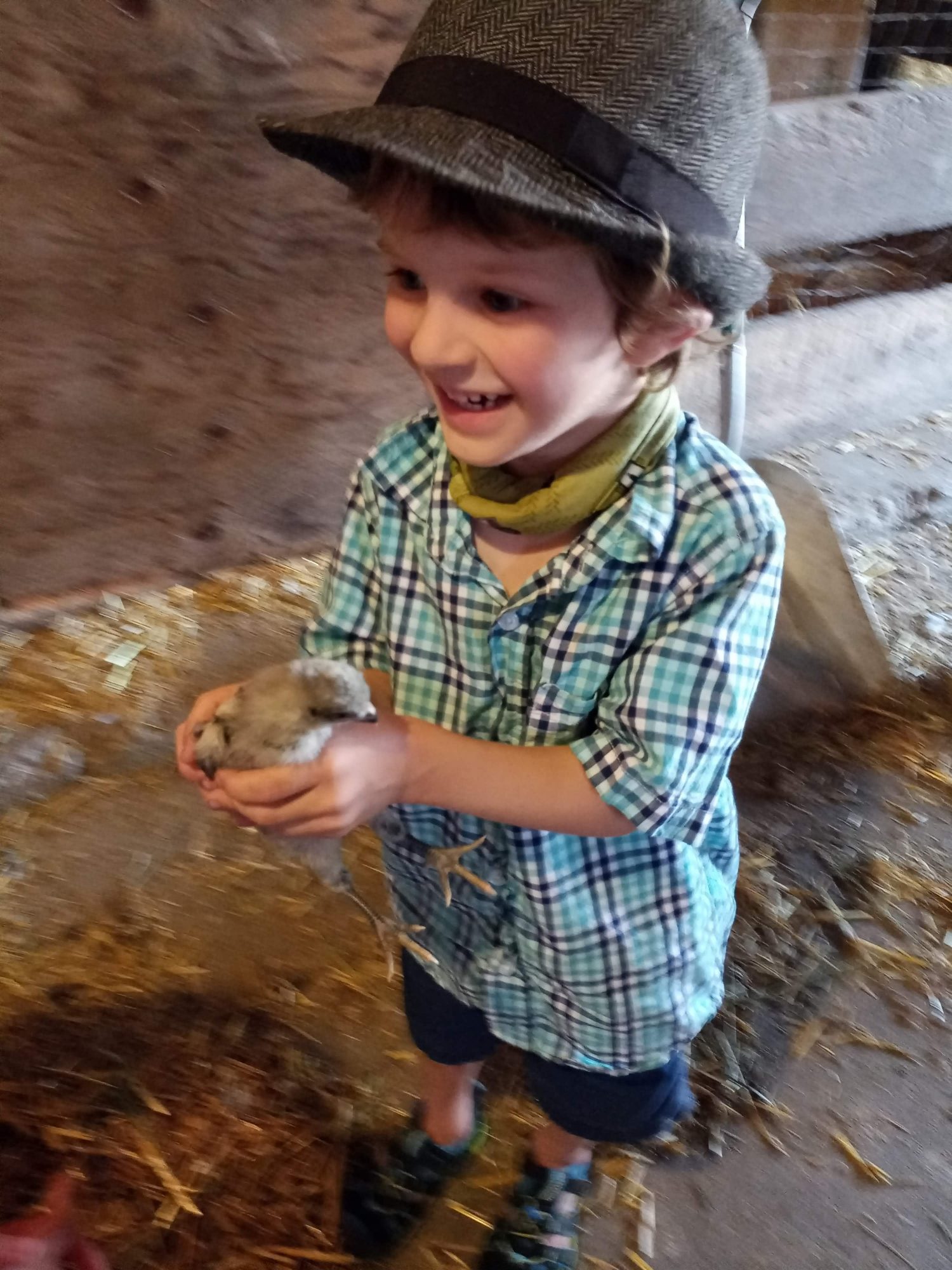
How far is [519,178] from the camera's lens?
2.39 ft

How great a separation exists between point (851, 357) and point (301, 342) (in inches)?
63.6

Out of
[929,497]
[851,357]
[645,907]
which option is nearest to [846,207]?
[851,357]

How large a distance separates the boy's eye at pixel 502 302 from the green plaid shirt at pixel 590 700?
0.22 m

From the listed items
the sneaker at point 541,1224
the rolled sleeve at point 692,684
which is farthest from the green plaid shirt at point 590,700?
the sneaker at point 541,1224

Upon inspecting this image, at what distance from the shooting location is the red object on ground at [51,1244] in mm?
1186

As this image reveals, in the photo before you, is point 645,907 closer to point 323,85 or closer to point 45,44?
point 323,85

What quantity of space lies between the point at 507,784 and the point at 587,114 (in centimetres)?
61

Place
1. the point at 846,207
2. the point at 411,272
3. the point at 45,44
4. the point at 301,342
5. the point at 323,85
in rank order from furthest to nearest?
the point at 846,207
the point at 301,342
the point at 323,85
the point at 45,44
the point at 411,272

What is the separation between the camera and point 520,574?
101 centimetres

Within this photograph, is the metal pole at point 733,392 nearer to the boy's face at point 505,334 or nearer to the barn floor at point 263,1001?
the barn floor at point 263,1001

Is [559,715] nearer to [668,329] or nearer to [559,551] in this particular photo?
[559,551]

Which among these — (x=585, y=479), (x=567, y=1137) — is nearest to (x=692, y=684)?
(x=585, y=479)

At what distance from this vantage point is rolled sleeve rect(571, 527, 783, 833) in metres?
0.90

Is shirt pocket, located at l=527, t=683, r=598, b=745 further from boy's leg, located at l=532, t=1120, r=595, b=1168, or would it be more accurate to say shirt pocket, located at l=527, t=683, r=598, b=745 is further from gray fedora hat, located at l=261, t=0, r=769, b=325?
boy's leg, located at l=532, t=1120, r=595, b=1168
